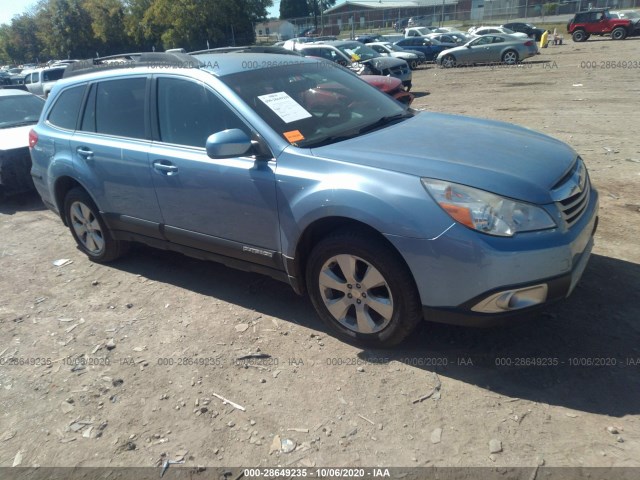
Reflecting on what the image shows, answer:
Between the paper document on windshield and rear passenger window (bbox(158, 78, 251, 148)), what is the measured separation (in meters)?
0.25

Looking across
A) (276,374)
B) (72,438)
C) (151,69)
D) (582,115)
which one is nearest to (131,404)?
(72,438)

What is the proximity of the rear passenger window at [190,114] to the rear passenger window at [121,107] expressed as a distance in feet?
0.87

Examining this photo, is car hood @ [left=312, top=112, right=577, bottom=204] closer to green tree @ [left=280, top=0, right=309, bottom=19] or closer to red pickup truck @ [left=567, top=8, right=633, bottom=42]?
red pickup truck @ [left=567, top=8, right=633, bottom=42]

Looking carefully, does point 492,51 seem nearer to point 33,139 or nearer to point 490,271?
point 33,139

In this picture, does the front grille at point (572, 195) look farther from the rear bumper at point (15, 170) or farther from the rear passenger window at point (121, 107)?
the rear bumper at point (15, 170)

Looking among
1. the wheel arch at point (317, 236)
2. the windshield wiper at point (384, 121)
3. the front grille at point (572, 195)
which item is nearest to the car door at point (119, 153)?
the wheel arch at point (317, 236)

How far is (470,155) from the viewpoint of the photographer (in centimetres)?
307

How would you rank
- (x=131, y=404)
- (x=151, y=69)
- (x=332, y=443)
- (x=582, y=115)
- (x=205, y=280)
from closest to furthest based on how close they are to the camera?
1. (x=332, y=443)
2. (x=131, y=404)
3. (x=151, y=69)
4. (x=205, y=280)
5. (x=582, y=115)

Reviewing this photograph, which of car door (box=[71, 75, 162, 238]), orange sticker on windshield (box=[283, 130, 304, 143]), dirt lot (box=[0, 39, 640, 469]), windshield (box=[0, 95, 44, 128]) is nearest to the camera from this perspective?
dirt lot (box=[0, 39, 640, 469])

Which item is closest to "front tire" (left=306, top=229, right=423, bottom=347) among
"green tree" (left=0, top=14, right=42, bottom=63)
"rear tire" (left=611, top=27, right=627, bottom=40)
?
"rear tire" (left=611, top=27, right=627, bottom=40)

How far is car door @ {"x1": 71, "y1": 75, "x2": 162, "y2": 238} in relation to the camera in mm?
4121

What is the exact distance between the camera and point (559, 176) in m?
3.01

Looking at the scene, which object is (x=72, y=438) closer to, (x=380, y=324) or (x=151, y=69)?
(x=380, y=324)

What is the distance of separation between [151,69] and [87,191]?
1361mm
